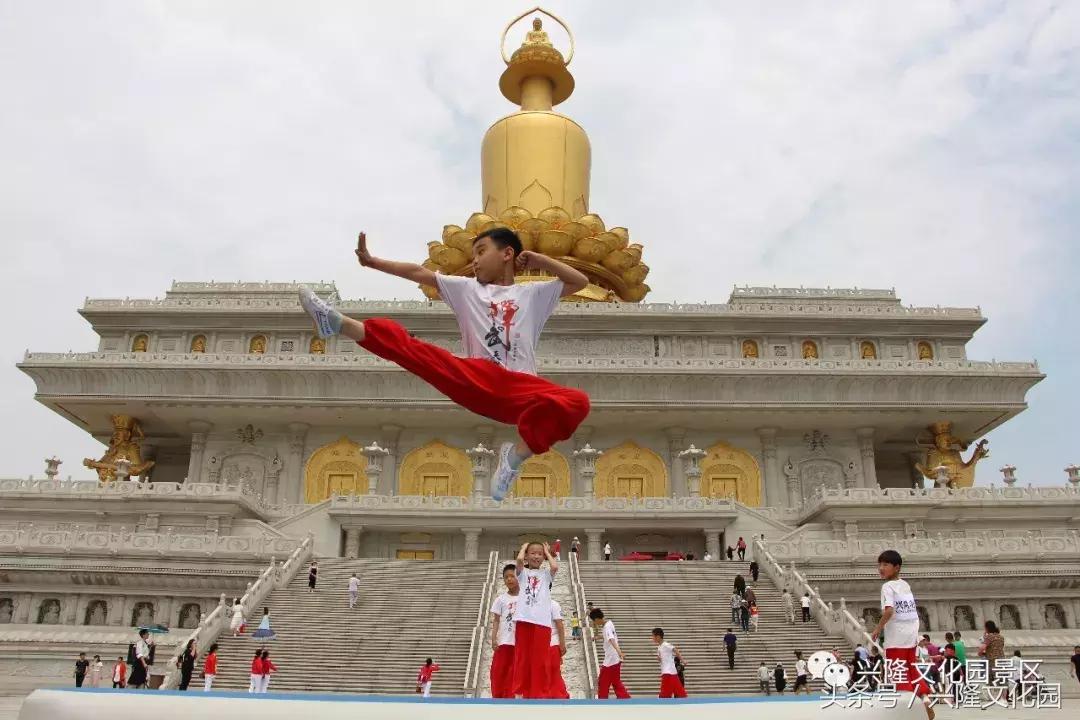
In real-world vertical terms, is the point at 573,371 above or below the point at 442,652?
above

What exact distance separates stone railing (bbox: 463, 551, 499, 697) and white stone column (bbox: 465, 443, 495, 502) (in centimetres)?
576

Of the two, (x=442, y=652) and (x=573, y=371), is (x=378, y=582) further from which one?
(x=573, y=371)

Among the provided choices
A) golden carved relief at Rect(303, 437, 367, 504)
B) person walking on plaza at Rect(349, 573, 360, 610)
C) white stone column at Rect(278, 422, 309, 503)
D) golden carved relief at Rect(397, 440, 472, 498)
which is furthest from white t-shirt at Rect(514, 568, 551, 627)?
white stone column at Rect(278, 422, 309, 503)

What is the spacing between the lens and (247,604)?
16.3 m

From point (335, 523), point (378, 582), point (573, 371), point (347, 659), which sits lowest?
point (347, 659)

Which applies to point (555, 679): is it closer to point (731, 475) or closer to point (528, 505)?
point (528, 505)

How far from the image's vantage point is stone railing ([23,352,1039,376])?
28516 mm

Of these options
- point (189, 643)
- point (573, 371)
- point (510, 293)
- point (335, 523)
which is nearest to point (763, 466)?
point (573, 371)

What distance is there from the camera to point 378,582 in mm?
18984

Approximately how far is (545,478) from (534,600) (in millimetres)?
23349

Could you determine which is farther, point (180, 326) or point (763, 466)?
point (180, 326)

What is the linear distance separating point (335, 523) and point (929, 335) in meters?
22.5

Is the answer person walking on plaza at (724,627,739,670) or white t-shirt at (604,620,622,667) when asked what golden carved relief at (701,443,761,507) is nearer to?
person walking on plaza at (724,627,739,670)

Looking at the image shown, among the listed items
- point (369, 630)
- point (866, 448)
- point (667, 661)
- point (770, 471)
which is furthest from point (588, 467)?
point (667, 661)
